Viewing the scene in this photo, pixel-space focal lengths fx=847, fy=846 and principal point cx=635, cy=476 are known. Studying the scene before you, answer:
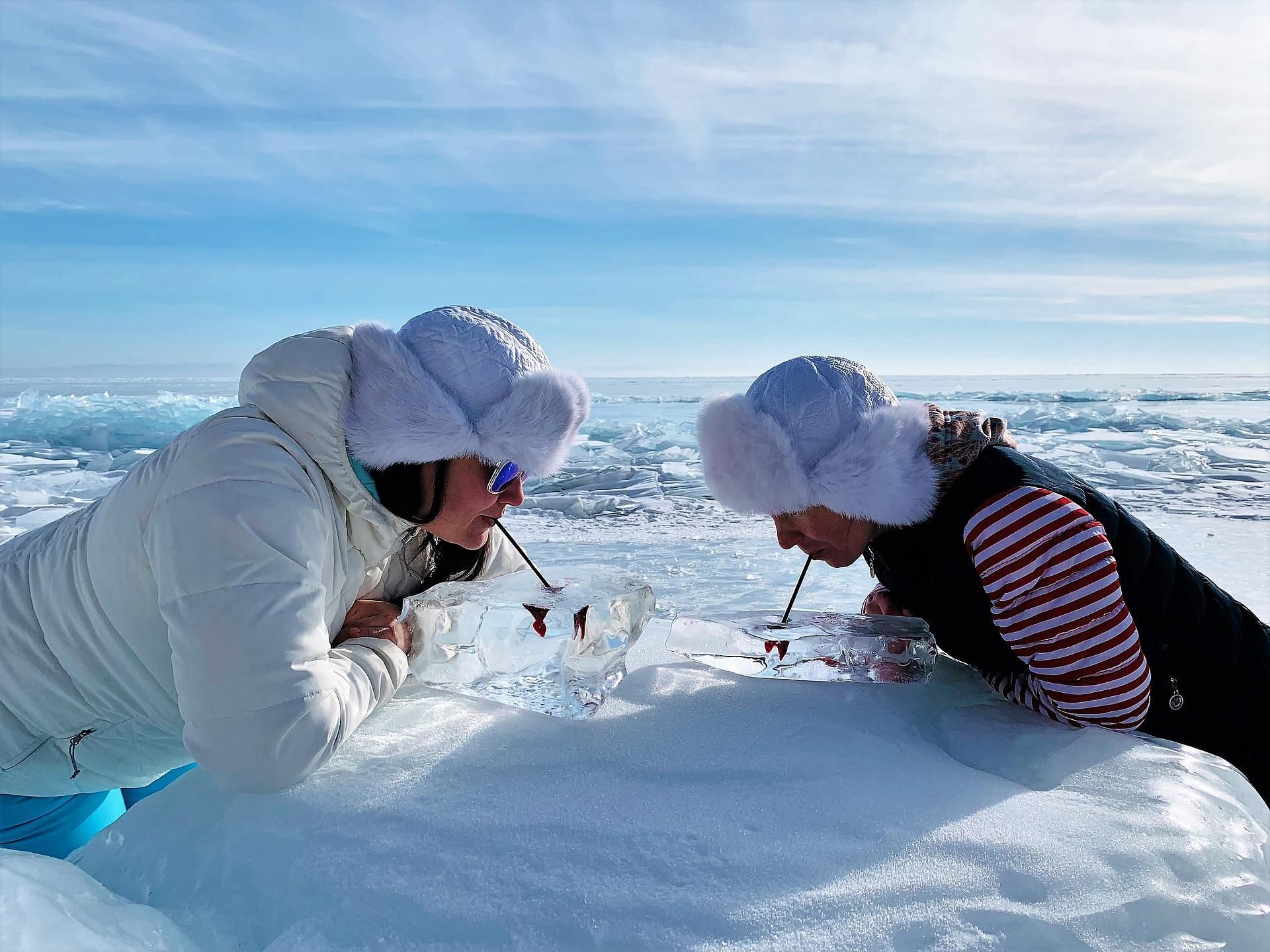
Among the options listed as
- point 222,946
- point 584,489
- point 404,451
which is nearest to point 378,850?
point 222,946

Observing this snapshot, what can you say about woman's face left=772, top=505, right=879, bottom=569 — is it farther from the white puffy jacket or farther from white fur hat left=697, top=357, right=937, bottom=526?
the white puffy jacket

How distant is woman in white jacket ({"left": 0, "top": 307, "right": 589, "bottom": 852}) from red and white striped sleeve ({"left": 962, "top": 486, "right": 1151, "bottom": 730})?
38.3 inches

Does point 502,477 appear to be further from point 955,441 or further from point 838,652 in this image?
point 955,441

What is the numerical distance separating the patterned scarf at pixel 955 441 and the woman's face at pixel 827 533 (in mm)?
230

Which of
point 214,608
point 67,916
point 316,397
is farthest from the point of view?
point 316,397

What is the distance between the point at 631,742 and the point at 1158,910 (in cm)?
86

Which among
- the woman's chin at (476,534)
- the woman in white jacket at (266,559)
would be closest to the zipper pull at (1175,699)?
the woman in white jacket at (266,559)

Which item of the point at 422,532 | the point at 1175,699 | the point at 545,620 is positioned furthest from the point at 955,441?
the point at 422,532

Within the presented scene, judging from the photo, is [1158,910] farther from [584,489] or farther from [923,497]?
[584,489]

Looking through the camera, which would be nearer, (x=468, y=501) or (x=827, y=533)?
(x=468, y=501)

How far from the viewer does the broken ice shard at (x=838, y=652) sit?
2029mm

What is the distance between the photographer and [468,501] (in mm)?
1905

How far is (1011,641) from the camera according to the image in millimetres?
A: 1800

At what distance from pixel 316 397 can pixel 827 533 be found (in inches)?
48.3
